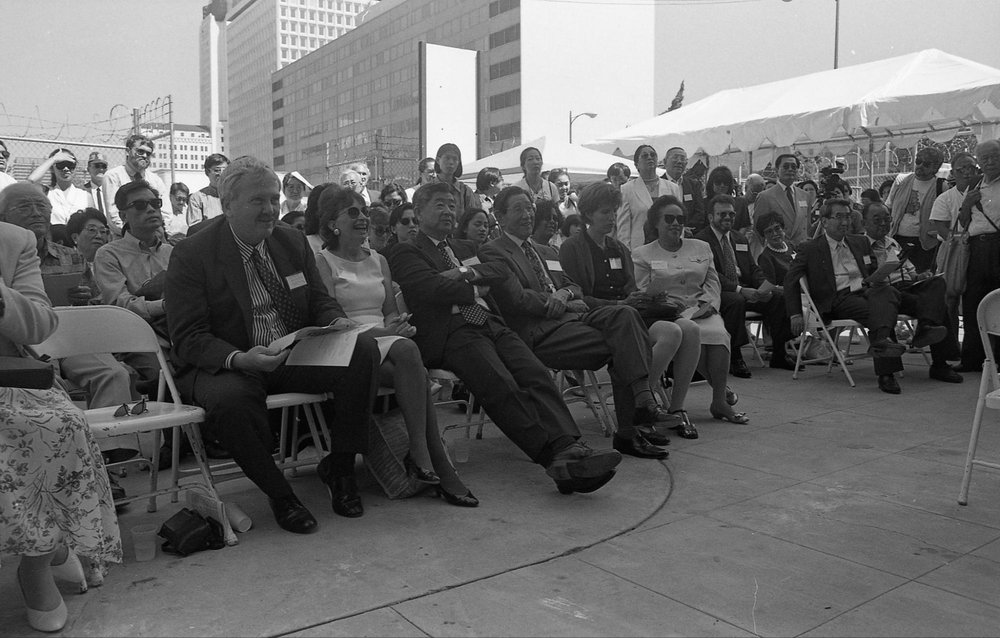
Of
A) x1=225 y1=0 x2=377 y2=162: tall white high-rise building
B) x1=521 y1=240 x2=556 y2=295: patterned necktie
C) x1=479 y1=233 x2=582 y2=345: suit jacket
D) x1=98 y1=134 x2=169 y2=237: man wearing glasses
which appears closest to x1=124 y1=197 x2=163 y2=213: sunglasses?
x1=479 y1=233 x2=582 y2=345: suit jacket

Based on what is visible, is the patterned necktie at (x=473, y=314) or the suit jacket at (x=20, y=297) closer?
the suit jacket at (x=20, y=297)

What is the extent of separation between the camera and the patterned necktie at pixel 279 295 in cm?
367

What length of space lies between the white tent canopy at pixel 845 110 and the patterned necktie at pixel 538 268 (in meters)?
6.11

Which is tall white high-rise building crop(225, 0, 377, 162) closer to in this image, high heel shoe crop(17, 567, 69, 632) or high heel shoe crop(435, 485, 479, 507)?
high heel shoe crop(435, 485, 479, 507)

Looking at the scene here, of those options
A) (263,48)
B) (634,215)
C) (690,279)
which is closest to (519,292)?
(690,279)

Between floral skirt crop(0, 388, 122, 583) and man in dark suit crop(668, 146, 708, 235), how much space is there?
6.04m

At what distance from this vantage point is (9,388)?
99.9 inches

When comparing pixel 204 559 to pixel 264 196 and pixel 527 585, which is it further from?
pixel 264 196

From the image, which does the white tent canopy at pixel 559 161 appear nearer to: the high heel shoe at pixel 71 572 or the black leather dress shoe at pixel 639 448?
the black leather dress shoe at pixel 639 448

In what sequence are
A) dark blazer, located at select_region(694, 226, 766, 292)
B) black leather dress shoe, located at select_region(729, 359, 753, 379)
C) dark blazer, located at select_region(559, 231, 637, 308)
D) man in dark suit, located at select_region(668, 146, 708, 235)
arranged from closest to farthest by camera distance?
dark blazer, located at select_region(559, 231, 637, 308), black leather dress shoe, located at select_region(729, 359, 753, 379), dark blazer, located at select_region(694, 226, 766, 292), man in dark suit, located at select_region(668, 146, 708, 235)

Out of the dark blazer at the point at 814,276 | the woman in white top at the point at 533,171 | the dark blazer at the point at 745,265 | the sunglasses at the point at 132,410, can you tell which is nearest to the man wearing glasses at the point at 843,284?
the dark blazer at the point at 814,276

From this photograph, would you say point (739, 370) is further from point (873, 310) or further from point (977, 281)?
point (977, 281)

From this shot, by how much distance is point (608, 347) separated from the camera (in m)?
4.47

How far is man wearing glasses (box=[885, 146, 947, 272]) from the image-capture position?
8273 mm
